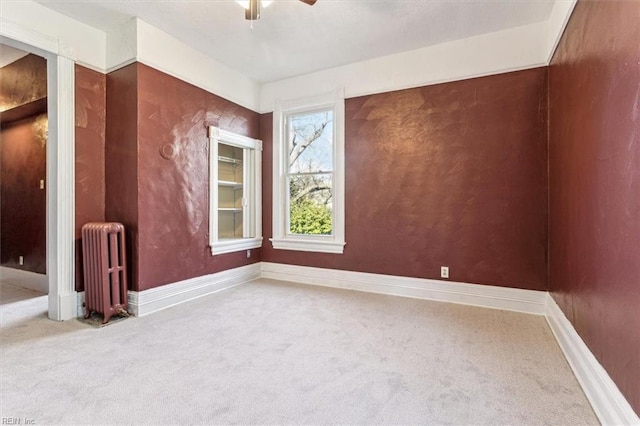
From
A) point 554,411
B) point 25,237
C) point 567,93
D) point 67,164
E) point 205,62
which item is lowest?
point 554,411

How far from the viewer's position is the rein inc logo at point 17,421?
1505 millimetres

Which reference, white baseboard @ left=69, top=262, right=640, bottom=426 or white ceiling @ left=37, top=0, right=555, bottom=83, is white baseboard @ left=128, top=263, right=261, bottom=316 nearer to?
white baseboard @ left=69, top=262, right=640, bottom=426

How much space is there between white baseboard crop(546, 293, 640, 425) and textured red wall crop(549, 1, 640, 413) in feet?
0.18

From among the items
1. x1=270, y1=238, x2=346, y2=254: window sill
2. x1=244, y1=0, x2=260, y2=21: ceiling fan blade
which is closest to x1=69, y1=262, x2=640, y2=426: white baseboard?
x1=270, y1=238, x2=346, y2=254: window sill

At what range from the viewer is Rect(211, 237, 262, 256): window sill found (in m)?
3.94

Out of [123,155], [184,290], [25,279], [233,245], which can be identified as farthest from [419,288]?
[25,279]

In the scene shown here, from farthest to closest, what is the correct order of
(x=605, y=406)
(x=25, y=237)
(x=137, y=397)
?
(x=25, y=237) < (x=137, y=397) < (x=605, y=406)

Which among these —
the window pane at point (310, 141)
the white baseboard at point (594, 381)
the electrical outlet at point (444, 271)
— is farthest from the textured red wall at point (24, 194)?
the white baseboard at point (594, 381)

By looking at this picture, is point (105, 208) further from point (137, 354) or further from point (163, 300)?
point (137, 354)

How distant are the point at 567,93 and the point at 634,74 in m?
1.21

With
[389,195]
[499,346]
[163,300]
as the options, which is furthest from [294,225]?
[499,346]

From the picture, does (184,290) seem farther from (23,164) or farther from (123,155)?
(23,164)

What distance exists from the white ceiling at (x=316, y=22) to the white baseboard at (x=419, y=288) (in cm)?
278

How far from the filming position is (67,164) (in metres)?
2.94
